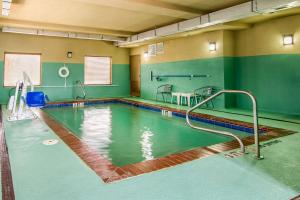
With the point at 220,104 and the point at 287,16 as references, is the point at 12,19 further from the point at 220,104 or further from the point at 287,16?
the point at 287,16

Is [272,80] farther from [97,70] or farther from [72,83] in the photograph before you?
[72,83]

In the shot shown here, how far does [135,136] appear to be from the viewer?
5168 mm

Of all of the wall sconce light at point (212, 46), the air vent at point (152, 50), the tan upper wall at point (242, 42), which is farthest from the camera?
the air vent at point (152, 50)

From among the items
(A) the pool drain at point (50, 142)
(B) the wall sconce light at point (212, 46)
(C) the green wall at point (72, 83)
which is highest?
(B) the wall sconce light at point (212, 46)

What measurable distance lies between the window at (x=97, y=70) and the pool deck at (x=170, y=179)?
28.6 ft

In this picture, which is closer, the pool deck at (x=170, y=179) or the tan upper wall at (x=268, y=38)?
the pool deck at (x=170, y=179)

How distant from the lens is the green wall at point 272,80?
21.9 ft

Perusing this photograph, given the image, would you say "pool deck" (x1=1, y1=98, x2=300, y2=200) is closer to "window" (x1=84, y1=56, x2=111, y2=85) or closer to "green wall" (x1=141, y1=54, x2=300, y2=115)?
"green wall" (x1=141, y1=54, x2=300, y2=115)

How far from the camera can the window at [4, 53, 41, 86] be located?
10.1 m

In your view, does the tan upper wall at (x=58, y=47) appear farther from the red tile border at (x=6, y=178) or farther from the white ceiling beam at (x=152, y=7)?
the red tile border at (x=6, y=178)

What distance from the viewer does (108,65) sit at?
12.6m

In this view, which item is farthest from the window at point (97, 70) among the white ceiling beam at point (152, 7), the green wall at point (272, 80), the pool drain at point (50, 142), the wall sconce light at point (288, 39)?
the wall sconce light at point (288, 39)

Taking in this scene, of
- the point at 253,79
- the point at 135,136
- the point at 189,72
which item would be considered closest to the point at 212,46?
the point at 189,72

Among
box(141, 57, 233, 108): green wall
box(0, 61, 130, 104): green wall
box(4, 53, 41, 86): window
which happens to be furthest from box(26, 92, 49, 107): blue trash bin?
box(141, 57, 233, 108): green wall
